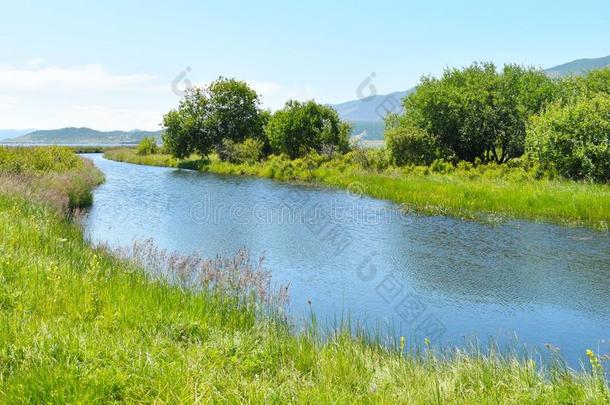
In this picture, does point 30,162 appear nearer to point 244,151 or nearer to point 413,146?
point 413,146

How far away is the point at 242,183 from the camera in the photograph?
46.9 m

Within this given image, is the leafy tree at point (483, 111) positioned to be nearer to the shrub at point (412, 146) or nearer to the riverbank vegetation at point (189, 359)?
the shrub at point (412, 146)

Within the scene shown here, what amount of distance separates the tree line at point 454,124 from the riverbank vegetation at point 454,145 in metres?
0.09

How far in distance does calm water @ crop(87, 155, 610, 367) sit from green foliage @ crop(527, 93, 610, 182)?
919 centimetres

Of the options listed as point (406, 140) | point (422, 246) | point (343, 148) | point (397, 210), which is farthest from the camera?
point (343, 148)

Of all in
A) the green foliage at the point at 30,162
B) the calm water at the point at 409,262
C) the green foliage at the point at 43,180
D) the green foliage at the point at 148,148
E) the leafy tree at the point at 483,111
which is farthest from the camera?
the green foliage at the point at 148,148

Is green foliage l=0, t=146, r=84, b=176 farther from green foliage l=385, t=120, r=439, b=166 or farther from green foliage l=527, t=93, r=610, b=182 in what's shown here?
green foliage l=527, t=93, r=610, b=182

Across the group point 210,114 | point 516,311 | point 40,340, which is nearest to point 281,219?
point 516,311

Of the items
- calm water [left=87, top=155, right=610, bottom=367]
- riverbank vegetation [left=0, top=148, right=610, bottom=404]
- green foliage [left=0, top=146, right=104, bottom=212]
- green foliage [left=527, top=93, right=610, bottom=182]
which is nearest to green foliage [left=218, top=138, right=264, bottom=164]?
green foliage [left=0, top=146, right=104, bottom=212]

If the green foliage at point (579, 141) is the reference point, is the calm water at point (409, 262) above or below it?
below

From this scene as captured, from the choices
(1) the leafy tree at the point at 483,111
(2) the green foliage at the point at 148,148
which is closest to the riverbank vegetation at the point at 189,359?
(1) the leafy tree at the point at 483,111

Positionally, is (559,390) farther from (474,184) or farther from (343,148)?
(343,148)

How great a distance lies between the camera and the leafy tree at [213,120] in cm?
7144

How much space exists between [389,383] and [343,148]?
55.3 meters
